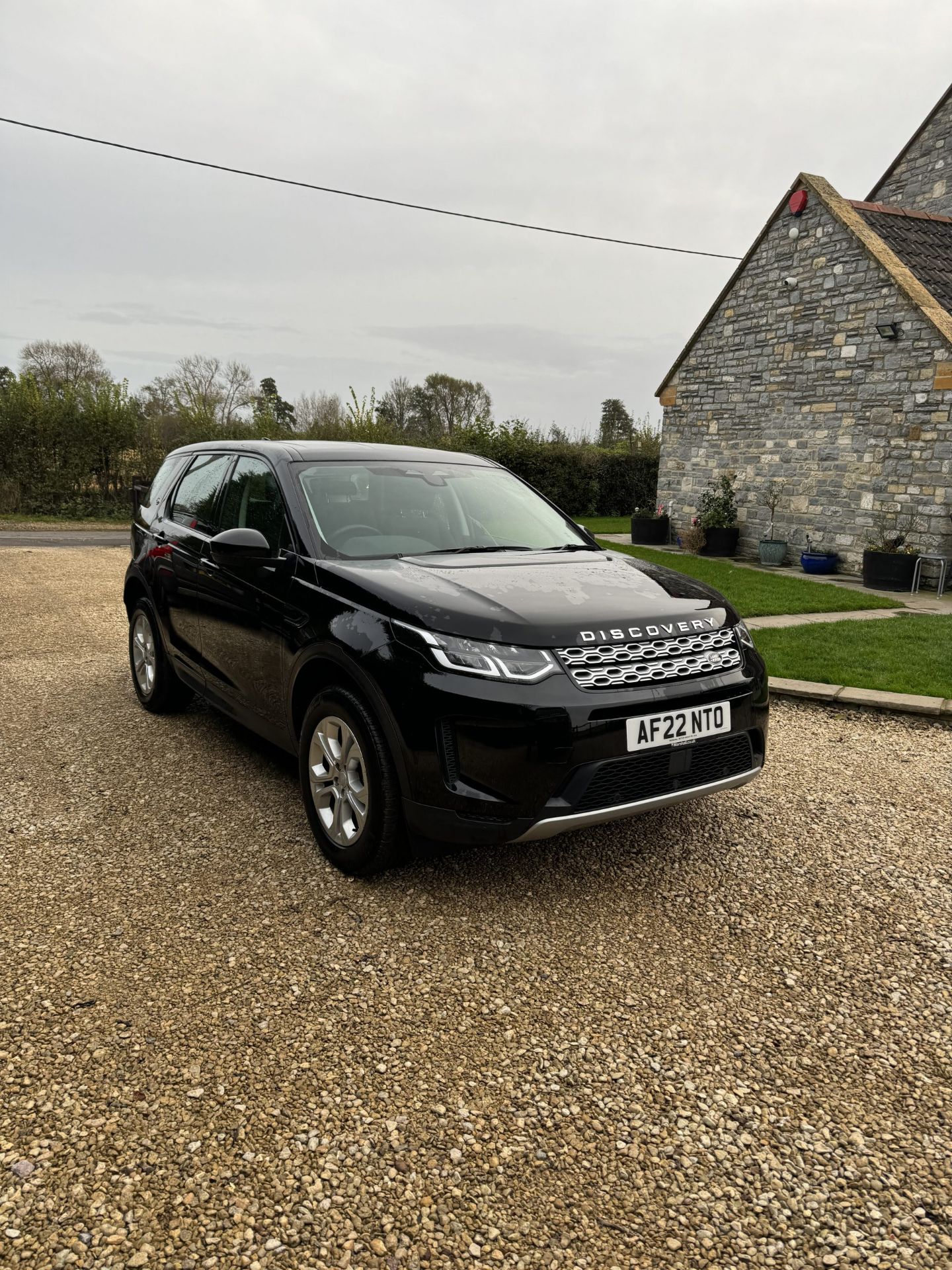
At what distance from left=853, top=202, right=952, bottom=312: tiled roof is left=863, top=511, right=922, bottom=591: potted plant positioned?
3.46m

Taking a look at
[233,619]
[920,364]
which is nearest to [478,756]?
[233,619]

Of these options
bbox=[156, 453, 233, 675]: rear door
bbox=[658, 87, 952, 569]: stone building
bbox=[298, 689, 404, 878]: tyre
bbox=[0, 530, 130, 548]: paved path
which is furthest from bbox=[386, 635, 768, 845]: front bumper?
bbox=[0, 530, 130, 548]: paved path

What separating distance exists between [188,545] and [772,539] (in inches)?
504

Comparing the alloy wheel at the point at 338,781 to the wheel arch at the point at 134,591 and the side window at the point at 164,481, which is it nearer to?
the wheel arch at the point at 134,591

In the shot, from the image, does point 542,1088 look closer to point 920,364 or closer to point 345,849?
point 345,849

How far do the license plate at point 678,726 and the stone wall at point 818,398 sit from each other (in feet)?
35.6

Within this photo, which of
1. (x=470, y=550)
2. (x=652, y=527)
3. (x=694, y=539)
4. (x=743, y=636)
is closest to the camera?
(x=743, y=636)

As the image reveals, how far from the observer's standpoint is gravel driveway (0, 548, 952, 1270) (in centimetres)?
185

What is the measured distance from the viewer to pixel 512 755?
112 inches

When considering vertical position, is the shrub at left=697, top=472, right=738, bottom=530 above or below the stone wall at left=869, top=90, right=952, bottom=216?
below

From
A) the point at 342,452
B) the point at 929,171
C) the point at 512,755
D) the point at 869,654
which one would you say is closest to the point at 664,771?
the point at 512,755

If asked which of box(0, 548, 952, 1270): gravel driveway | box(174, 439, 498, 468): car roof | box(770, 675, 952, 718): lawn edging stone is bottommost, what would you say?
box(0, 548, 952, 1270): gravel driveway

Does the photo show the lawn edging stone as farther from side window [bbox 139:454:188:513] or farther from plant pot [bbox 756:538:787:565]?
plant pot [bbox 756:538:787:565]

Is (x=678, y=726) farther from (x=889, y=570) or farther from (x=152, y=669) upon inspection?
(x=889, y=570)
